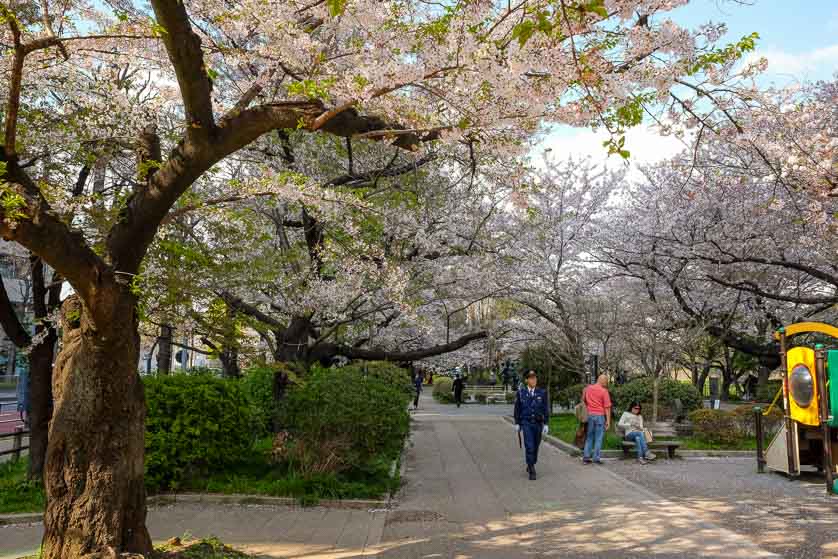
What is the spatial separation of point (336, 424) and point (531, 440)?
3.46 metres

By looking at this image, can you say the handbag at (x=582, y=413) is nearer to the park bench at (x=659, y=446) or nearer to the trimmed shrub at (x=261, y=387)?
the park bench at (x=659, y=446)

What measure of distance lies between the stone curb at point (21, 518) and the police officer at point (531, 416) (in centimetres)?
687

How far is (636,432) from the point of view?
1266 cm

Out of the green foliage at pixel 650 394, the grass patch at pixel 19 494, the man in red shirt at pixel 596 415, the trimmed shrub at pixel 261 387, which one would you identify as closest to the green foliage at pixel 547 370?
the green foliage at pixel 650 394

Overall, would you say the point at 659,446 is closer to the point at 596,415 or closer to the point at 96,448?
the point at 596,415

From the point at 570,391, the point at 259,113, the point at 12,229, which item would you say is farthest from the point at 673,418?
the point at 12,229

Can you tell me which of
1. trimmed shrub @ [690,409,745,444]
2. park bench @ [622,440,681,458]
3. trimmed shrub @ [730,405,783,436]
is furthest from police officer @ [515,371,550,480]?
trimmed shrub @ [730,405,783,436]

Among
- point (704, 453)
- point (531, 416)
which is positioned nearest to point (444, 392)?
point (704, 453)

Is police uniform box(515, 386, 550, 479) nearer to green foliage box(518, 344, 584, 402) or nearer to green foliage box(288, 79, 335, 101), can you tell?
green foliage box(288, 79, 335, 101)

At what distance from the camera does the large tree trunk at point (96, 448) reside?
4859 millimetres

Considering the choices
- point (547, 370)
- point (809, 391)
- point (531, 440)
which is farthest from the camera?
point (547, 370)

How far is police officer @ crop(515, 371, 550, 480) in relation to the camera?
1074 cm

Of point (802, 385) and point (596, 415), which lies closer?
point (802, 385)

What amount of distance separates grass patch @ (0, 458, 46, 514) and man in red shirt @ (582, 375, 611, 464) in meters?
8.73
